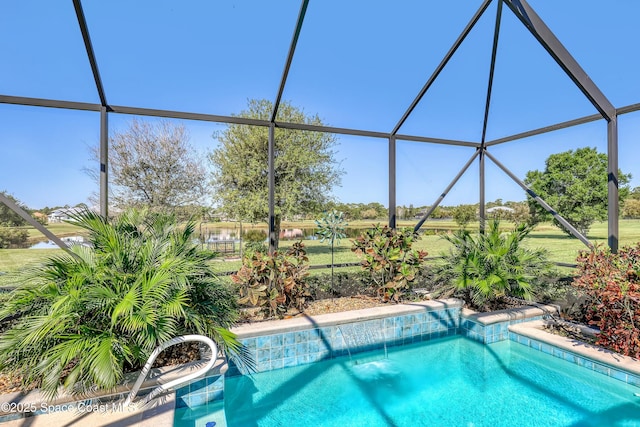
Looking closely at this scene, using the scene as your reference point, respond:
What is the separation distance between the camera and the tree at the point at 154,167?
10.8 m

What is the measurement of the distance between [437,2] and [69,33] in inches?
206

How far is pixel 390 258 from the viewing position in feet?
16.6

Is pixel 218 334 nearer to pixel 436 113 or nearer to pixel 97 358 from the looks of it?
pixel 97 358

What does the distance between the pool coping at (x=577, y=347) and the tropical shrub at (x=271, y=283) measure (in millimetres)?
2963

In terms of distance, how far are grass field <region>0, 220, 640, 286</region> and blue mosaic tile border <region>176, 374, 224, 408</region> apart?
4.41 ft

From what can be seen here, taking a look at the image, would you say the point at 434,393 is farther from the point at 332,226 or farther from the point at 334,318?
the point at 332,226

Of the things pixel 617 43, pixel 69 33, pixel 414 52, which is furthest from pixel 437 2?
pixel 69 33

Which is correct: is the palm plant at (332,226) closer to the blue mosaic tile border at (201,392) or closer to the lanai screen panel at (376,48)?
the lanai screen panel at (376,48)

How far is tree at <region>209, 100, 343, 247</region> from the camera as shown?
36.4 feet

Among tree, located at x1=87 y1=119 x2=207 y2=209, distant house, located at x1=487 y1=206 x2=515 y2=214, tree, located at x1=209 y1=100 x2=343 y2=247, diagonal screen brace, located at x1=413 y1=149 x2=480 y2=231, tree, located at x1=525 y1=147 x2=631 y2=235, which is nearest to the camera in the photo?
diagonal screen brace, located at x1=413 y1=149 x2=480 y2=231

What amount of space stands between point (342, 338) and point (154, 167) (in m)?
9.77

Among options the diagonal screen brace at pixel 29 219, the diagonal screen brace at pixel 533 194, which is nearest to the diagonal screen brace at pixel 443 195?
the diagonal screen brace at pixel 533 194

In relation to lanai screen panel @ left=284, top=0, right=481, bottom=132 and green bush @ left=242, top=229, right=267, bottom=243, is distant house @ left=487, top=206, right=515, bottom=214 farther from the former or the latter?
green bush @ left=242, top=229, right=267, bottom=243

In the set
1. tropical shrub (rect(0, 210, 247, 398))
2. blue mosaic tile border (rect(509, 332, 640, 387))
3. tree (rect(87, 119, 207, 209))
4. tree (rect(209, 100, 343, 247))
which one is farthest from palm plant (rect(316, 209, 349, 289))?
tree (rect(87, 119, 207, 209))
